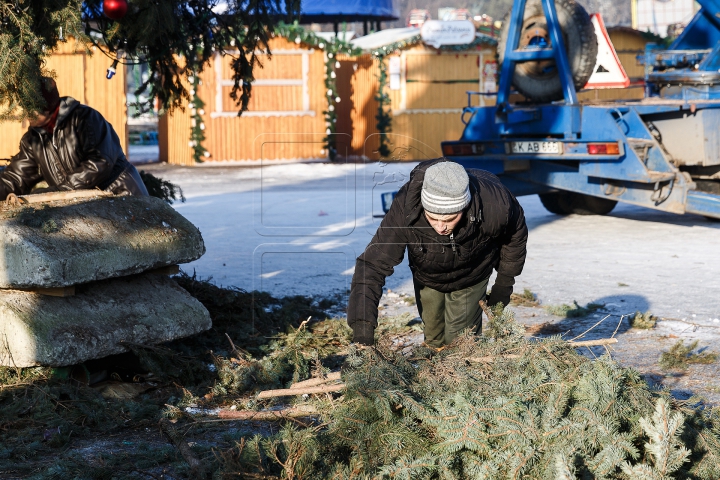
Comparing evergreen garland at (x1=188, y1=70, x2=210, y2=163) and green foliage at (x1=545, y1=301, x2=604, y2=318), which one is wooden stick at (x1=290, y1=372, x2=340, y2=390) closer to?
green foliage at (x1=545, y1=301, x2=604, y2=318)

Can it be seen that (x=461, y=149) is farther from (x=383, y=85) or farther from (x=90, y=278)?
(x=383, y=85)

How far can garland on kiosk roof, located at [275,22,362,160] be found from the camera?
19281 millimetres

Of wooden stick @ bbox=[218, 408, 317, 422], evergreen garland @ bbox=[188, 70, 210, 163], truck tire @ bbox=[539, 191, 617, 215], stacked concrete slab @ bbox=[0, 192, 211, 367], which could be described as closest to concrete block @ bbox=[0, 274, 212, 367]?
stacked concrete slab @ bbox=[0, 192, 211, 367]

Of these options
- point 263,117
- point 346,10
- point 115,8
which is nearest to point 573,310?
point 115,8

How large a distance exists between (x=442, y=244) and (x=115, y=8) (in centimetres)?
269

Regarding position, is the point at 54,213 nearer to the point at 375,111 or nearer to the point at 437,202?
the point at 437,202

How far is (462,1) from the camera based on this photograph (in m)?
76.7

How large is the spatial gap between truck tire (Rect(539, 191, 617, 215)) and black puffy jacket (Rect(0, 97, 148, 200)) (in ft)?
23.3

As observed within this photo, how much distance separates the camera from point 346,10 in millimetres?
25234

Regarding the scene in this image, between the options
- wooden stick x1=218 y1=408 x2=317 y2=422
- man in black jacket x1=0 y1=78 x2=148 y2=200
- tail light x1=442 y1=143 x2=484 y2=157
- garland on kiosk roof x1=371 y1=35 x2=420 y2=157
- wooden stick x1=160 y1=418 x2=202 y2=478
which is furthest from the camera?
garland on kiosk roof x1=371 y1=35 x2=420 y2=157

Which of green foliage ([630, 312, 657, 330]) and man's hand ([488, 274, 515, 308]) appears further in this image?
green foliage ([630, 312, 657, 330])

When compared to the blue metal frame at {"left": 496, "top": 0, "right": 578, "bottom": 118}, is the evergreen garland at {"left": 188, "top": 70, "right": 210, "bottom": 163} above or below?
below

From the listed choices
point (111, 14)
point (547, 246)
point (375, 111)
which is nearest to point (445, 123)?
point (375, 111)

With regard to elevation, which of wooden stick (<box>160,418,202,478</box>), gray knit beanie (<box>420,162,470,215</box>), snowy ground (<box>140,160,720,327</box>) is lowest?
wooden stick (<box>160,418,202,478</box>)
